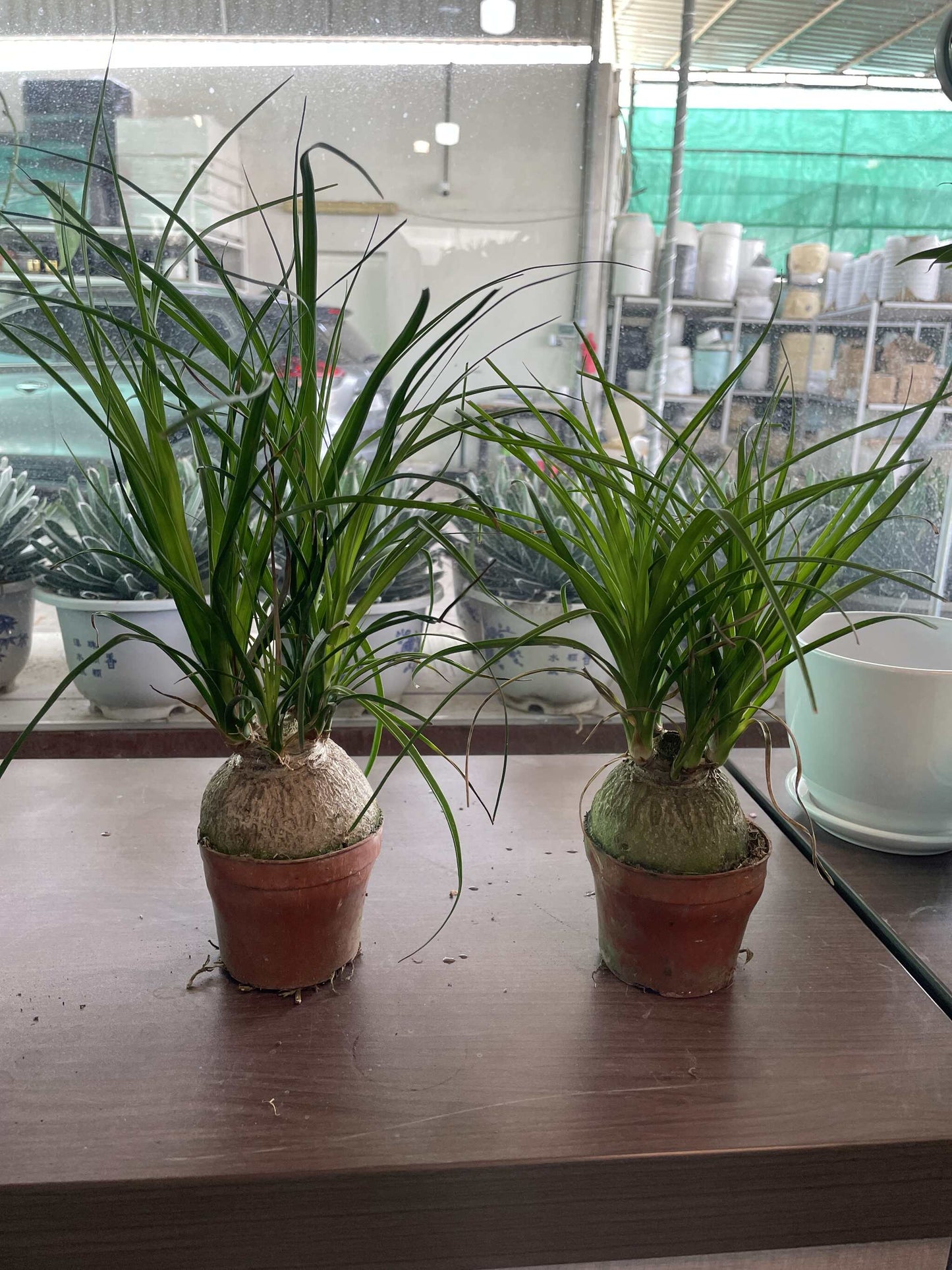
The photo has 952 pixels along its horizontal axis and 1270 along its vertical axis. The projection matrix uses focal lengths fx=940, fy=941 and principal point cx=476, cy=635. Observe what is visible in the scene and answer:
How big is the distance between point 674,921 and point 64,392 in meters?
1.26

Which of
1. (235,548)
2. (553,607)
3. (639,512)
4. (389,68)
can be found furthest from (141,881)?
(389,68)

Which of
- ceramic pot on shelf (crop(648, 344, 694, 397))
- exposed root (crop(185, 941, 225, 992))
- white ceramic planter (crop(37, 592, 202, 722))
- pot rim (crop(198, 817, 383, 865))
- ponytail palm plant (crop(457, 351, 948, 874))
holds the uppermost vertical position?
ceramic pot on shelf (crop(648, 344, 694, 397))

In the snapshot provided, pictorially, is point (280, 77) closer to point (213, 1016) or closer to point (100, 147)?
point (100, 147)

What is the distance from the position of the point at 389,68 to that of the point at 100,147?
408mm

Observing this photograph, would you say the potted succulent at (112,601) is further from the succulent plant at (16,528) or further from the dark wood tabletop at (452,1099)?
the dark wood tabletop at (452,1099)

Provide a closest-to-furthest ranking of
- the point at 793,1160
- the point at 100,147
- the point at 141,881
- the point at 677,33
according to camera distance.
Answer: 1. the point at 793,1160
2. the point at 141,881
3. the point at 100,147
4. the point at 677,33

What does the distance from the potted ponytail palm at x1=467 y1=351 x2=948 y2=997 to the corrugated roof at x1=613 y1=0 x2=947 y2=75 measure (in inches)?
45.3

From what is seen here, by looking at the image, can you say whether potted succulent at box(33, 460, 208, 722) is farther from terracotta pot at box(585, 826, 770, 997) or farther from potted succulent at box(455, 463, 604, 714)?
terracotta pot at box(585, 826, 770, 997)

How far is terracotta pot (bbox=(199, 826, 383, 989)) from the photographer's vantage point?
485 millimetres

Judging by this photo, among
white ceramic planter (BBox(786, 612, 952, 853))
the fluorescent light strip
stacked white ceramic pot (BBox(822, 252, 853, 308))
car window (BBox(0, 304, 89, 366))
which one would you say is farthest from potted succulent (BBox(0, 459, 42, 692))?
stacked white ceramic pot (BBox(822, 252, 853, 308))

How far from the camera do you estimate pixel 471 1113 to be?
437 mm

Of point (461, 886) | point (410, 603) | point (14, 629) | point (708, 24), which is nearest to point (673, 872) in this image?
point (461, 886)

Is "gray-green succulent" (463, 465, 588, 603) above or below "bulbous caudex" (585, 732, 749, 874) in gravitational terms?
below

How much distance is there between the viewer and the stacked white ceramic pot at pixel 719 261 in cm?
141
